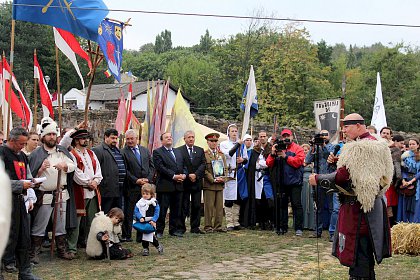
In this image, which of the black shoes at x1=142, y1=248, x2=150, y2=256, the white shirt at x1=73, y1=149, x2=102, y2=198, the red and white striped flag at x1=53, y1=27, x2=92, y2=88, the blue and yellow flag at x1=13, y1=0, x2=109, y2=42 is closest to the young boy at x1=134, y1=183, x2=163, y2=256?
the black shoes at x1=142, y1=248, x2=150, y2=256

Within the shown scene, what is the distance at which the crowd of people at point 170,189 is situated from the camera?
6449 millimetres

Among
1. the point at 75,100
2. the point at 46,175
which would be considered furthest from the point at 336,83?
the point at 46,175

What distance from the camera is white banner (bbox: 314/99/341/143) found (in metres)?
10.7

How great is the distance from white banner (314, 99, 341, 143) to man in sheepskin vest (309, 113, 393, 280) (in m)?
4.78

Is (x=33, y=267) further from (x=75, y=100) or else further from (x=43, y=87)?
(x=75, y=100)

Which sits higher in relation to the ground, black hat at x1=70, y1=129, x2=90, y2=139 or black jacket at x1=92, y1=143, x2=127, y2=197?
black hat at x1=70, y1=129, x2=90, y2=139

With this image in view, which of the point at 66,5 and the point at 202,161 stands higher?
the point at 66,5

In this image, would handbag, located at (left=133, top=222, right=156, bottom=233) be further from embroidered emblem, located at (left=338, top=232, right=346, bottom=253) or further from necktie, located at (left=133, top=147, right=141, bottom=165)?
embroidered emblem, located at (left=338, top=232, right=346, bottom=253)

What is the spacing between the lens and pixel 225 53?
41906 millimetres

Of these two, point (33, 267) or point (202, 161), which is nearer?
point (33, 267)

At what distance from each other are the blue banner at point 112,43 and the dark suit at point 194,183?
1.88 metres

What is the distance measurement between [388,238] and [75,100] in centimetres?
4589

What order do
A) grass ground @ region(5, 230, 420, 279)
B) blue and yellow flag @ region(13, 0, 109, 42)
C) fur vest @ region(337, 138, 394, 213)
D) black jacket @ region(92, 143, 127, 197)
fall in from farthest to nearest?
black jacket @ region(92, 143, 127, 197) < blue and yellow flag @ region(13, 0, 109, 42) < grass ground @ region(5, 230, 420, 279) < fur vest @ region(337, 138, 394, 213)

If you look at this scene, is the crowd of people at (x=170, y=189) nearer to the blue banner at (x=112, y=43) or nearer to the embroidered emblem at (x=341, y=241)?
the embroidered emblem at (x=341, y=241)
